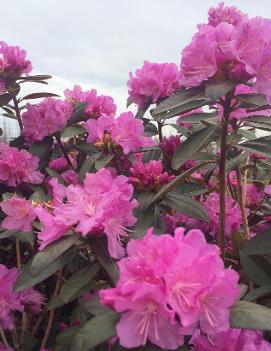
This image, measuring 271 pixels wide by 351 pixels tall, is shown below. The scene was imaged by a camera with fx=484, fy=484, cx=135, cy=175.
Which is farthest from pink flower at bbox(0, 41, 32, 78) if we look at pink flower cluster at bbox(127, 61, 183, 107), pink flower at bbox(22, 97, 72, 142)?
pink flower cluster at bbox(127, 61, 183, 107)

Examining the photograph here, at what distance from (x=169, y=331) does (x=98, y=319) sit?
0.13 metres

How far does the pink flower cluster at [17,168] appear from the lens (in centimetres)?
166

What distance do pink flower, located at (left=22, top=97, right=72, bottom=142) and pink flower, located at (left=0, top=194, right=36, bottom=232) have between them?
2.20 feet

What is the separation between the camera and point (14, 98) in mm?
2156

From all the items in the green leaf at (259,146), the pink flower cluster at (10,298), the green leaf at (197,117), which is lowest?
the pink flower cluster at (10,298)

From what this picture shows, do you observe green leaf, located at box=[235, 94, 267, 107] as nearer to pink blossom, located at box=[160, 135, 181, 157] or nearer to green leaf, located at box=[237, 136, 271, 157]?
green leaf, located at box=[237, 136, 271, 157]

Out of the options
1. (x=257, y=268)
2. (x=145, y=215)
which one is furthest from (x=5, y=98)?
(x=257, y=268)

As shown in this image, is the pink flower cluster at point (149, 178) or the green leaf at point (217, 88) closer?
the green leaf at point (217, 88)

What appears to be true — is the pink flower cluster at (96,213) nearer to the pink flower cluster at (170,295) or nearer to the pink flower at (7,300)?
the pink flower cluster at (170,295)

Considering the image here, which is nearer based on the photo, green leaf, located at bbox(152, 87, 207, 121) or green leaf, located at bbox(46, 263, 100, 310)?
green leaf, located at bbox(46, 263, 100, 310)

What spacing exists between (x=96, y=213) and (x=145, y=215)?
0.34 m

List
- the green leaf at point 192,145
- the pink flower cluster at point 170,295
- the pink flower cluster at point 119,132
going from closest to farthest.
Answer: the pink flower cluster at point 170,295 → the green leaf at point 192,145 → the pink flower cluster at point 119,132

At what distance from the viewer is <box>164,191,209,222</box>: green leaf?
129 centimetres

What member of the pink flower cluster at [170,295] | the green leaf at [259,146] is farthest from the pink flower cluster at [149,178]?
the pink flower cluster at [170,295]
